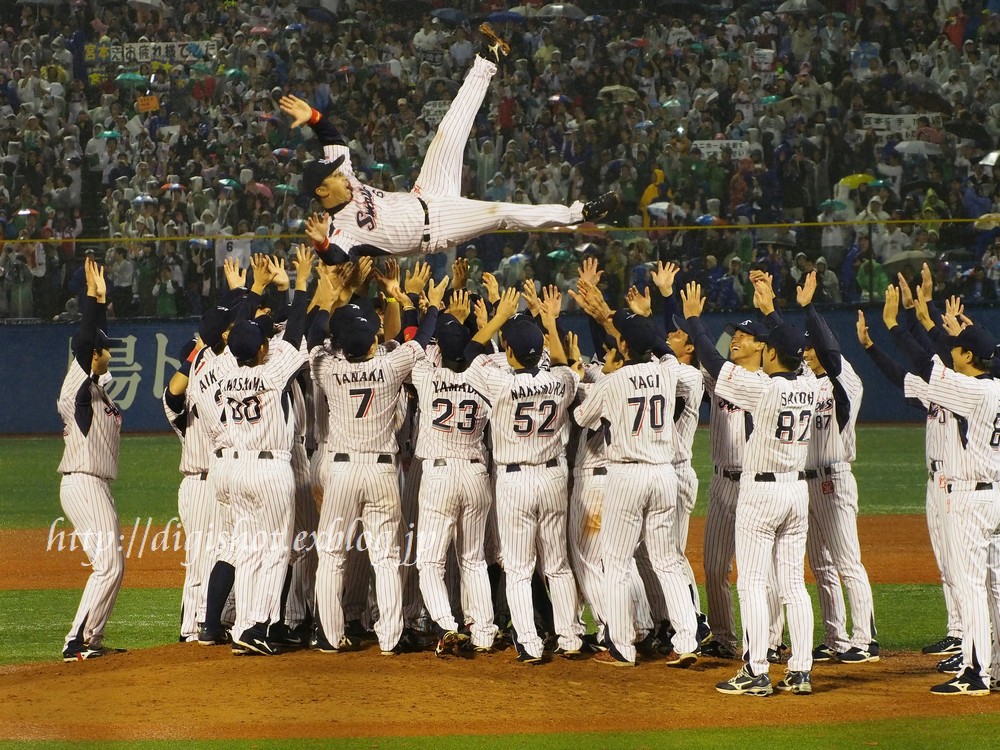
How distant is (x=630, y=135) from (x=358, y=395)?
11726mm

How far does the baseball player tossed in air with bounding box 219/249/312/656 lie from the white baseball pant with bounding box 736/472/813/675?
93.5 inches

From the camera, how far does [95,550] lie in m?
6.79

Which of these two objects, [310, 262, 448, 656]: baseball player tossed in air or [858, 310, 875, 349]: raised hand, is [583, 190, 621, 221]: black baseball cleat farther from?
[858, 310, 875, 349]: raised hand

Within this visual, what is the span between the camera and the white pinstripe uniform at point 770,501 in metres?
5.75

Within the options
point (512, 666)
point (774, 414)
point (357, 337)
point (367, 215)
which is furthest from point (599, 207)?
point (512, 666)

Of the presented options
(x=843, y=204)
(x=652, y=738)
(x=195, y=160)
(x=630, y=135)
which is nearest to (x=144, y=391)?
(x=195, y=160)

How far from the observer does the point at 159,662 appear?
20.4 ft

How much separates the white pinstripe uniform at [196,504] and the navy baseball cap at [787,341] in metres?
3.02

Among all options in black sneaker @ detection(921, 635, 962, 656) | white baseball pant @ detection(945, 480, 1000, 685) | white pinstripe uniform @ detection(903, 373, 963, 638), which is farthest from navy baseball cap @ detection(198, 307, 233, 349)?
black sneaker @ detection(921, 635, 962, 656)

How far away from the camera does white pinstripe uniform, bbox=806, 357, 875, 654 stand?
6.67 m

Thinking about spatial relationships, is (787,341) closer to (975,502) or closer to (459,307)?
(975,502)

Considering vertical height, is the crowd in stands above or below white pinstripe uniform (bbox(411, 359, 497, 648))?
above

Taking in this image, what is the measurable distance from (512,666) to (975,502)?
2.39 metres

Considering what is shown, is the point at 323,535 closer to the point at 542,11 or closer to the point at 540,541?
the point at 540,541
